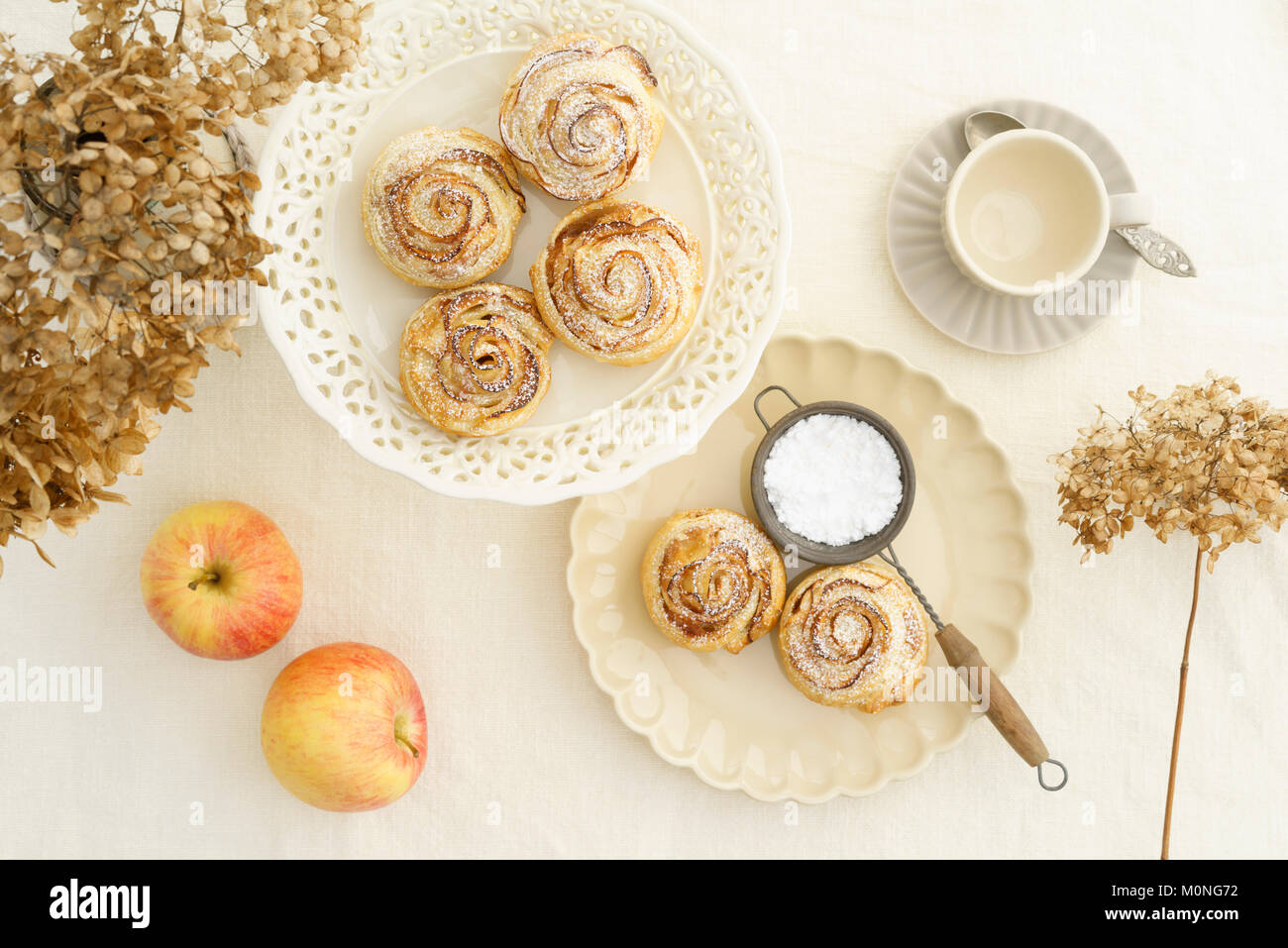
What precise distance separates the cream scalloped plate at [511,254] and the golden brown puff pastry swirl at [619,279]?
0.19 ft

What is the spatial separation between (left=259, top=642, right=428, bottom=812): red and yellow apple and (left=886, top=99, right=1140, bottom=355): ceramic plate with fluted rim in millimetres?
1040

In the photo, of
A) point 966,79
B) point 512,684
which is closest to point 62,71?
point 512,684

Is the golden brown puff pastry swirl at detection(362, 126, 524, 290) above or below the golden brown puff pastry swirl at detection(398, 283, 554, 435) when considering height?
above

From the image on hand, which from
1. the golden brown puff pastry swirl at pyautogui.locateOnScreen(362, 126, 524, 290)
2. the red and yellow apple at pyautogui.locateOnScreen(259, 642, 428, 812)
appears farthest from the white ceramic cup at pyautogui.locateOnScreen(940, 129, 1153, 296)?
the red and yellow apple at pyautogui.locateOnScreen(259, 642, 428, 812)

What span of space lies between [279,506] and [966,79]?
135 centimetres

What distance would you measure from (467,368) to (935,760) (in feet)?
3.31

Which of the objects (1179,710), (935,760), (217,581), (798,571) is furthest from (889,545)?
(217,581)

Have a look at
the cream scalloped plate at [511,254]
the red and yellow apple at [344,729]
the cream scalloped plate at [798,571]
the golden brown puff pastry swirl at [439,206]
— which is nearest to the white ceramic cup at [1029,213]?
the cream scalloped plate at [798,571]

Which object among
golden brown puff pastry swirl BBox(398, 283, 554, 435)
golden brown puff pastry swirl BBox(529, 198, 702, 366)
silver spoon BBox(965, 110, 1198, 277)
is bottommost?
golden brown puff pastry swirl BBox(398, 283, 554, 435)

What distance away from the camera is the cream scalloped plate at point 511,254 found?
112 cm

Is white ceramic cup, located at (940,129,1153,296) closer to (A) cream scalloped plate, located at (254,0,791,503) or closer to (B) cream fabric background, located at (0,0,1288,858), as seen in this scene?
(B) cream fabric background, located at (0,0,1288,858)

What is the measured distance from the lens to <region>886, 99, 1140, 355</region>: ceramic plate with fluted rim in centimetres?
145

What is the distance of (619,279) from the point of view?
1126 millimetres

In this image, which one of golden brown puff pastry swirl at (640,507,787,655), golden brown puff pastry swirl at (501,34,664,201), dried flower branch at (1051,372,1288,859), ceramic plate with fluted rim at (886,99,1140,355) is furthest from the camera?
ceramic plate with fluted rim at (886,99,1140,355)
